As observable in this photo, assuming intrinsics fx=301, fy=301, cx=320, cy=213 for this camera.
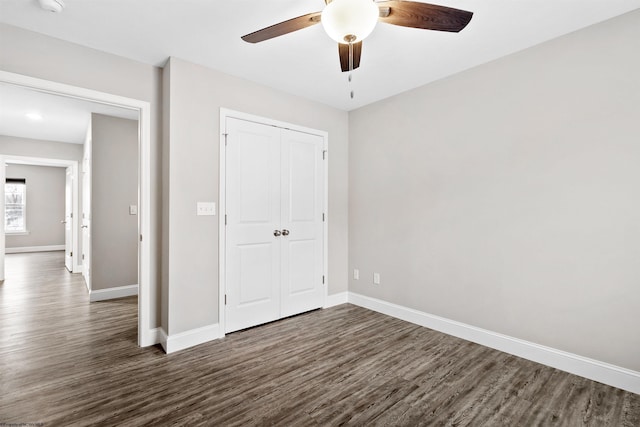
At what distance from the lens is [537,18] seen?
6.98ft

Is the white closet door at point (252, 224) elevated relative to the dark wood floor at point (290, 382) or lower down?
elevated

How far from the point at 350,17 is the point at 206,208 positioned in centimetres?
208

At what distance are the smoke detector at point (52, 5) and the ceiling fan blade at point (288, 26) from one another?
50.2 inches

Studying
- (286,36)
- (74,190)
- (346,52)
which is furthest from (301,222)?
(74,190)

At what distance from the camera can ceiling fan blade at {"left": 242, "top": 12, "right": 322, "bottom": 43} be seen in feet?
5.38

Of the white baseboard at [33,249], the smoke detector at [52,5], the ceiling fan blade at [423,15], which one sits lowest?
the white baseboard at [33,249]

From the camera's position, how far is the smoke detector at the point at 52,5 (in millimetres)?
1930

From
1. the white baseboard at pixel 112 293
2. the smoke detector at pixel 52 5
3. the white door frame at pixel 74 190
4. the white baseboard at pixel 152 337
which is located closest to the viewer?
the smoke detector at pixel 52 5

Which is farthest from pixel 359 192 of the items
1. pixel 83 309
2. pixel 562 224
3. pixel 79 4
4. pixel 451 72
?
pixel 83 309

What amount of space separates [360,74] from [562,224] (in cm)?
218

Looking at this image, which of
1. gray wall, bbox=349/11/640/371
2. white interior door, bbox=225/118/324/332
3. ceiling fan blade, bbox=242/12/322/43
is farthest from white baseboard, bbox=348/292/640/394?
ceiling fan blade, bbox=242/12/322/43

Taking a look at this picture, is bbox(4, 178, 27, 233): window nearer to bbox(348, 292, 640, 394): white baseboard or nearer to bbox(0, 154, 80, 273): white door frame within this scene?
bbox(0, 154, 80, 273): white door frame

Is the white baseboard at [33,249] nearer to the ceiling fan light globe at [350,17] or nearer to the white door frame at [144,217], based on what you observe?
the white door frame at [144,217]

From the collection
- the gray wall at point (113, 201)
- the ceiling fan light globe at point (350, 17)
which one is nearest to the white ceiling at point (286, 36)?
the ceiling fan light globe at point (350, 17)
